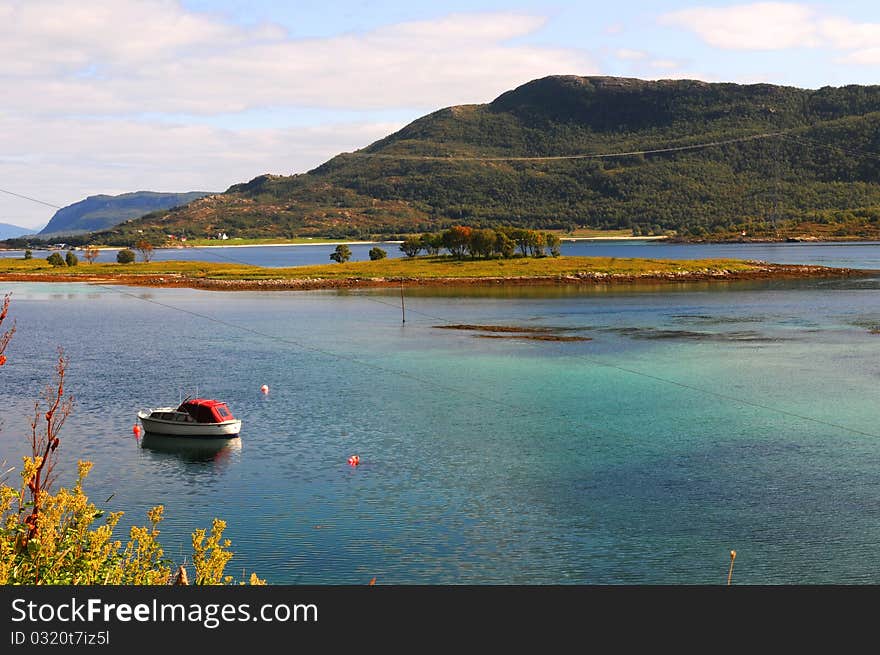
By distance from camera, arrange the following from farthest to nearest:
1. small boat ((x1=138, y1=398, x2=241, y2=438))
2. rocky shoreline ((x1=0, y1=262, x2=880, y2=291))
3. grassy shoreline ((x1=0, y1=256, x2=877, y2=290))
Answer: grassy shoreline ((x1=0, y1=256, x2=877, y2=290)) → rocky shoreline ((x1=0, y1=262, x2=880, y2=291)) → small boat ((x1=138, y1=398, x2=241, y2=438))

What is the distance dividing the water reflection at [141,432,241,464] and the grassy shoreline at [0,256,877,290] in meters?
102

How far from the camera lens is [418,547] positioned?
1142 inches

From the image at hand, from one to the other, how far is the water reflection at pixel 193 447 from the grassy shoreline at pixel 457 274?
101934mm

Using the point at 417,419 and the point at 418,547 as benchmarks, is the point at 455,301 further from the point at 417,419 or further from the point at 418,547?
the point at 418,547

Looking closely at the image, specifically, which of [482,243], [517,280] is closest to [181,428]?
[517,280]

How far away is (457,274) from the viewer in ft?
527

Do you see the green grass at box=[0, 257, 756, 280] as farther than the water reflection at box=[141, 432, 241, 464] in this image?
Yes

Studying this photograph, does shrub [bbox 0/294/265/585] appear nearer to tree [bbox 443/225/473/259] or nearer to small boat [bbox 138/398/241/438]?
small boat [bbox 138/398/241/438]

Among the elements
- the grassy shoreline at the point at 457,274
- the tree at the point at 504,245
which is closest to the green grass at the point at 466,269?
the grassy shoreline at the point at 457,274

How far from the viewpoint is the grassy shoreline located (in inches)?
6132

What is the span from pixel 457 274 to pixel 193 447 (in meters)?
117

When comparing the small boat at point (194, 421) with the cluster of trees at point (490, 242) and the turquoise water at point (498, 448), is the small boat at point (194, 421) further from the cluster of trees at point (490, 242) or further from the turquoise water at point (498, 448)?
the cluster of trees at point (490, 242)

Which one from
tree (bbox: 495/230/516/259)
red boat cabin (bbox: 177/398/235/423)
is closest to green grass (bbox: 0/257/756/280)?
tree (bbox: 495/230/516/259)

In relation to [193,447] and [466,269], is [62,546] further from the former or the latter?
[466,269]
